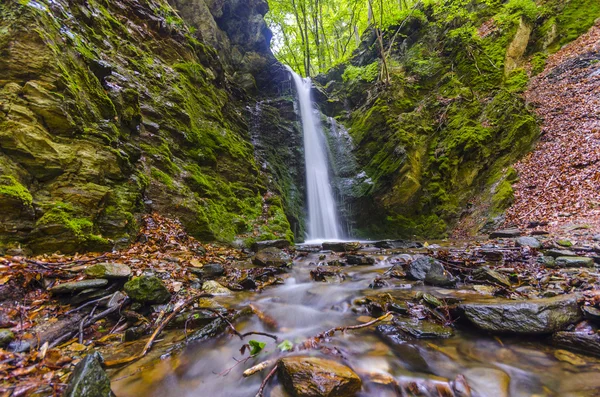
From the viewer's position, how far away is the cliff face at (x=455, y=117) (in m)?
9.70

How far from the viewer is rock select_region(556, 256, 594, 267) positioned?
3588 millimetres

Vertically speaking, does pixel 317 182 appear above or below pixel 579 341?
above

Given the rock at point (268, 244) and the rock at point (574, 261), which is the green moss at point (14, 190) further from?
the rock at point (574, 261)

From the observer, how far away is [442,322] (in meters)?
2.65

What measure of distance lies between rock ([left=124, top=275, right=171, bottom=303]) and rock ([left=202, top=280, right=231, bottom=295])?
657 mm

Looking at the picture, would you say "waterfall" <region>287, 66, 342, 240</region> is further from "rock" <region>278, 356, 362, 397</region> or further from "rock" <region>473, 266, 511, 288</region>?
"rock" <region>278, 356, 362, 397</region>

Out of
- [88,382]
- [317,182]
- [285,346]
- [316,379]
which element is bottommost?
[285,346]

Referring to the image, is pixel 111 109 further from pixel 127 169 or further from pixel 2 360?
pixel 2 360

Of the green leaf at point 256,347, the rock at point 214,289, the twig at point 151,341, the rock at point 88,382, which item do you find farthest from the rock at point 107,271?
the green leaf at point 256,347

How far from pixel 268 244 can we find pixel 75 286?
4681 millimetres

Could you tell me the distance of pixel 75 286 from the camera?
2.67 meters

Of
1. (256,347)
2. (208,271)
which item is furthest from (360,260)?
(256,347)

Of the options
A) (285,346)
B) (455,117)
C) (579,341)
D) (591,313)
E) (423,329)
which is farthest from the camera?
(455,117)

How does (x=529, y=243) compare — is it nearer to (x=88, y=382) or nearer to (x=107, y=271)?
(x=88, y=382)
